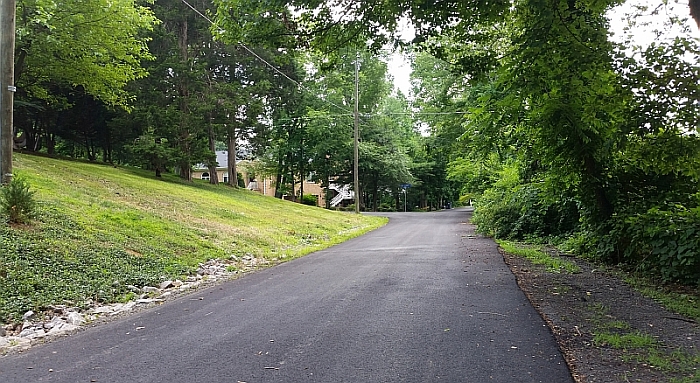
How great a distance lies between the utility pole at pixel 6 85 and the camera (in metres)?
9.37

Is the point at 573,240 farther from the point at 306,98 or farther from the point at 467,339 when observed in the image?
the point at 306,98

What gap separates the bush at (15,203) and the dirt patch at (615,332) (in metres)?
8.14

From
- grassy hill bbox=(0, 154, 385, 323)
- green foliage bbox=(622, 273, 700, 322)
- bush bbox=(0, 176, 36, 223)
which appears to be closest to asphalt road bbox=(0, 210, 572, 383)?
grassy hill bbox=(0, 154, 385, 323)

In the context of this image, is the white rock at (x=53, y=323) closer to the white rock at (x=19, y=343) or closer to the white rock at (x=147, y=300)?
the white rock at (x=19, y=343)

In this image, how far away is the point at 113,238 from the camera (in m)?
9.91

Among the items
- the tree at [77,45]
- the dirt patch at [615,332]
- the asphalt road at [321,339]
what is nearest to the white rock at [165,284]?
the asphalt road at [321,339]

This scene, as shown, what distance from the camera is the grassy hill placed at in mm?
7020

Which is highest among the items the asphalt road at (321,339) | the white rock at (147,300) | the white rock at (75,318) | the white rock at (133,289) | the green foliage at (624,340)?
the green foliage at (624,340)

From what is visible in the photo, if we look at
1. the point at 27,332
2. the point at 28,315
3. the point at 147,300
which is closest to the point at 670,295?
the point at 147,300

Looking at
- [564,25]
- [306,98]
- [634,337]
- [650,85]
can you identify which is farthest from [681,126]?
[306,98]

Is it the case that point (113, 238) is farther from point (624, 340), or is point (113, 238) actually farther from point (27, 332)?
point (624, 340)

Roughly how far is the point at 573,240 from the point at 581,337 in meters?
8.55

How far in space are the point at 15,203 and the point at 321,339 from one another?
21.3ft

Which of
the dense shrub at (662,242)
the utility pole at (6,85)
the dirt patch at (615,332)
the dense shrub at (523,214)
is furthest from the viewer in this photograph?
the dense shrub at (523,214)
